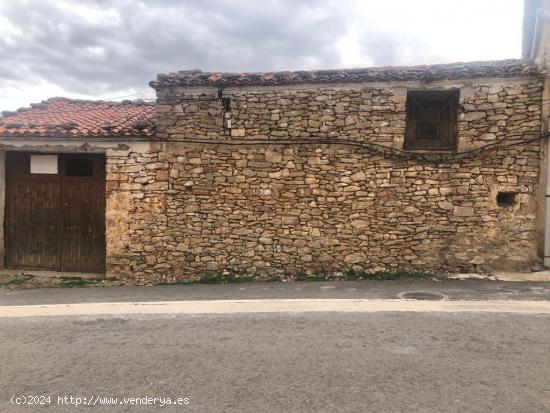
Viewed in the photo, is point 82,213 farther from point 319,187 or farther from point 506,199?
point 506,199

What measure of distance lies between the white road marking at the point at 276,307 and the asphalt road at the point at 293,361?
13.3 inches

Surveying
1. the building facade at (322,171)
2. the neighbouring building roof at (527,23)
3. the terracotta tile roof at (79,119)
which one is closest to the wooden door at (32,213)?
the building facade at (322,171)

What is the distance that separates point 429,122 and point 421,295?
12.5ft

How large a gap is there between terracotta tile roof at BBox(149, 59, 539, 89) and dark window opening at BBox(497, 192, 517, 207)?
229 centimetres

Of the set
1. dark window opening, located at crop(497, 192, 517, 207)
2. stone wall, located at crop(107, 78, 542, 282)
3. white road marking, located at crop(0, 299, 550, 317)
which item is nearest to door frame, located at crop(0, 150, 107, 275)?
stone wall, located at crop(107, 78, 542, 282)

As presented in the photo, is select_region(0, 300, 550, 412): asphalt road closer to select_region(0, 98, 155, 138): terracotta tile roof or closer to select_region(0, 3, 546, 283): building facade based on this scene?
select_region(0, 3, 546, 283): building facade

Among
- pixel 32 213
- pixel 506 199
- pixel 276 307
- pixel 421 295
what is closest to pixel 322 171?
pixel 421 295

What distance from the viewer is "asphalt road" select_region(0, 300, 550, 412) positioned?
3.52 m

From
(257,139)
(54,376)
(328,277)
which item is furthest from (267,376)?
(257,139)

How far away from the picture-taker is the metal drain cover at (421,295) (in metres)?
6.92

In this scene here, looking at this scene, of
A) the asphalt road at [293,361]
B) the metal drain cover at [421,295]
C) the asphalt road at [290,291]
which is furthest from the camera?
the asphalt road at [290,291]

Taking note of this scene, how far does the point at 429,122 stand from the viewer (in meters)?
9.00

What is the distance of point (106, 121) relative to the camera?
1020 centimetres

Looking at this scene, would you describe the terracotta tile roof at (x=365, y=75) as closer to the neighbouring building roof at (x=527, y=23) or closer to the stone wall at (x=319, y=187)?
the stone wall at (x=319, y=187)
